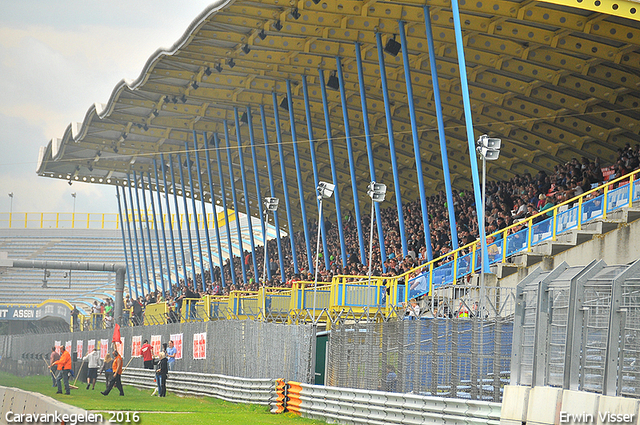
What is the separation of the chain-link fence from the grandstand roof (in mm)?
11501

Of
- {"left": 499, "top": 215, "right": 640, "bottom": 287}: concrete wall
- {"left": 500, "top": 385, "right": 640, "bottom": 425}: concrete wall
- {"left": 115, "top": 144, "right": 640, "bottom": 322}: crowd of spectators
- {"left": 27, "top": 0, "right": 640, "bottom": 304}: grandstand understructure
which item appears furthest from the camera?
{"left": 27, "top": 0, "right": 640, "bottom": 304}: grandstand understructure

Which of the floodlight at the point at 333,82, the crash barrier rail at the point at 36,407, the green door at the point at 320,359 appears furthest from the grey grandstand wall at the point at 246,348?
the floodlight at the point at 333,82

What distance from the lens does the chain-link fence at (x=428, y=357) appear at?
544 inches

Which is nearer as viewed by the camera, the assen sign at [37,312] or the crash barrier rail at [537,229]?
the crash barrier rail at [537,229]

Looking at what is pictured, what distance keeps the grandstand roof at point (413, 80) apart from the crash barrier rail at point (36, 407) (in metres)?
17.1

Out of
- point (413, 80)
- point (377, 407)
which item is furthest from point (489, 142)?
point (413, 80)

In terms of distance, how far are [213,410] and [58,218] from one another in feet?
218

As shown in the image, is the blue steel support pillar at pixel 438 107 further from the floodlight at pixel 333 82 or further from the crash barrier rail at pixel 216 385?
the floodlight at pixel 333 82

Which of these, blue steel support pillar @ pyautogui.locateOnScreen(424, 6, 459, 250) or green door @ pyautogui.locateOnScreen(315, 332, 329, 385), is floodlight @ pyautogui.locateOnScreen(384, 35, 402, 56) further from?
green door @ pyautogui.locateOnScreen(315, 332, 329, 385)

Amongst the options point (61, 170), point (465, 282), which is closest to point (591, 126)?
point (465, 282)

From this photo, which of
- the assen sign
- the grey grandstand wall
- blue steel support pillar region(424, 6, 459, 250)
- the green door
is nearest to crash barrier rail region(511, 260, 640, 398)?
the grey grandstand wall

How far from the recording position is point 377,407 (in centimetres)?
1652

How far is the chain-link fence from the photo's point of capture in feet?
45.3

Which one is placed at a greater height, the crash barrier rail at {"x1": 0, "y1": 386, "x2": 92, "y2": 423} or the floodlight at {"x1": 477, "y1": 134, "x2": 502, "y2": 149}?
the floodlight at {"x1": 477, "y1": 134, "x2": 502, "y2": 149}
